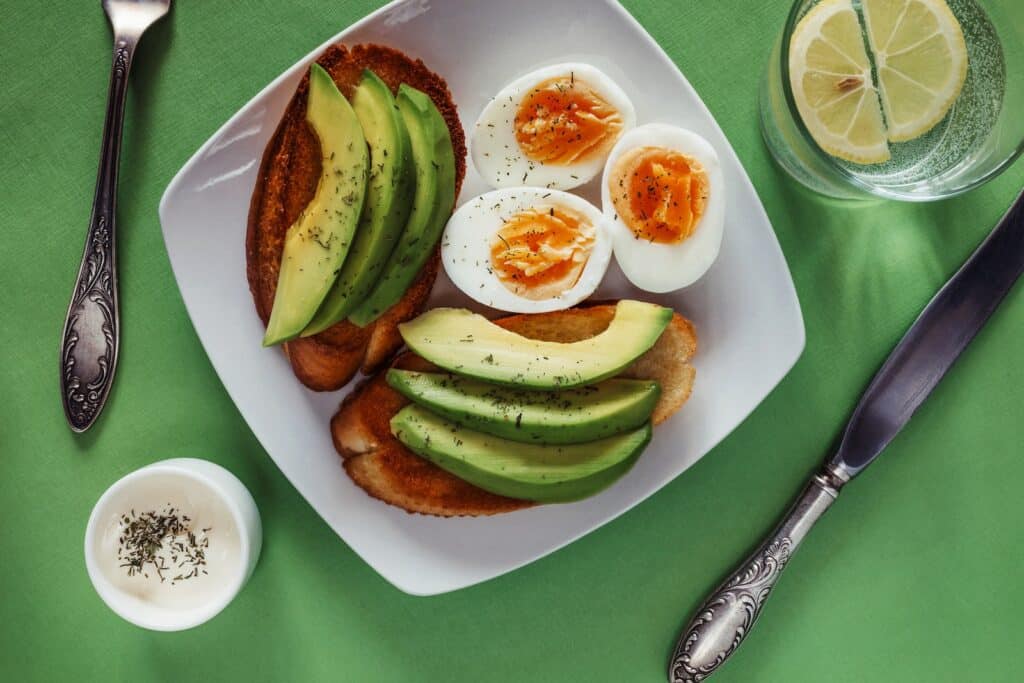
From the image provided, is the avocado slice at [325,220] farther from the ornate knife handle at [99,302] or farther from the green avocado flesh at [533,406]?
the ornate knife handle at [99,302]

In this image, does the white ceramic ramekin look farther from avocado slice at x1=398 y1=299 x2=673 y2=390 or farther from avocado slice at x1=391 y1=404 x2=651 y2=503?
avocado slice at x1=398 y1=299 x2=673 y2=390

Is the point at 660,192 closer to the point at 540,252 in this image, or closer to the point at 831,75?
the point at 540,252

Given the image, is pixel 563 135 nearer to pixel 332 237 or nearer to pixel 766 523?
pixel 332 237

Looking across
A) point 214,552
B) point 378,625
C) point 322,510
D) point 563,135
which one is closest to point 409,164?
point 563,135

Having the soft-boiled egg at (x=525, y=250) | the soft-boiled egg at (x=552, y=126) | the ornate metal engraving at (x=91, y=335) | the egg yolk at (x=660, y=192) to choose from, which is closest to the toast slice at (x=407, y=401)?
the soft-boiled egg at (x=525, y=250)

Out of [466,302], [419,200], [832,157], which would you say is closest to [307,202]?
[419,200]

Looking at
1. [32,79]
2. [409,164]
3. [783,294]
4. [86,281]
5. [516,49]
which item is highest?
[516,49]

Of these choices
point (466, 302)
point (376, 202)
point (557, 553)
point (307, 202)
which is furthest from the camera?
point (557, 553)
